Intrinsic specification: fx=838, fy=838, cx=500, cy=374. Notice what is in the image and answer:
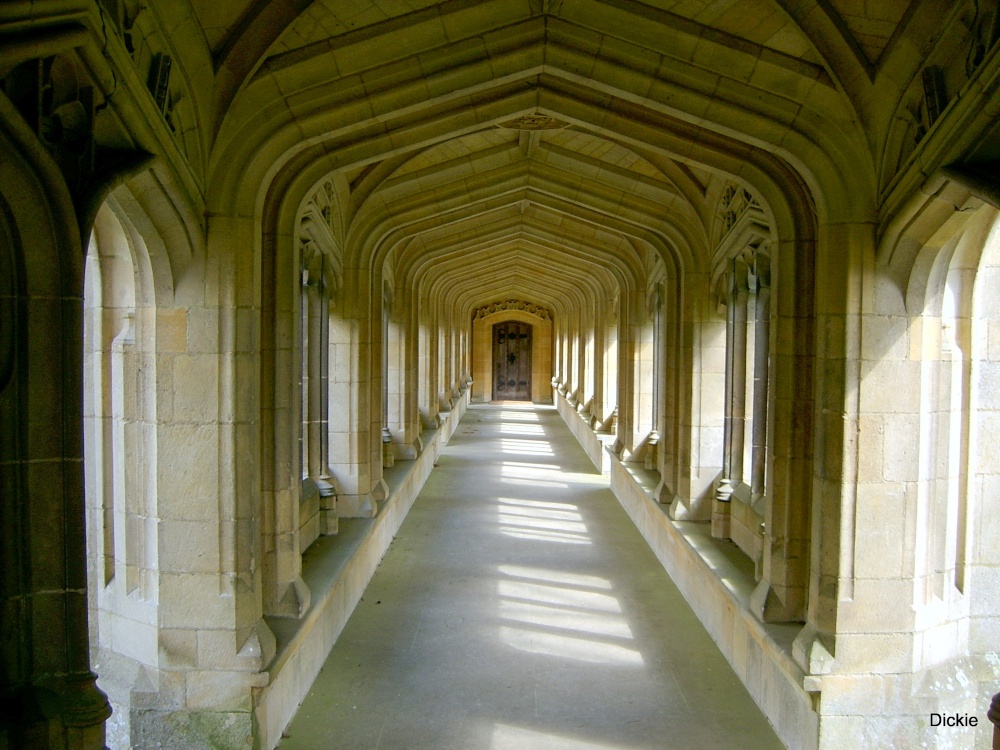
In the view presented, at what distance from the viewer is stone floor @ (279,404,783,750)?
3555 mm

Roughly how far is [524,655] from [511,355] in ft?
53.6

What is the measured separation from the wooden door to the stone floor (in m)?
13.1

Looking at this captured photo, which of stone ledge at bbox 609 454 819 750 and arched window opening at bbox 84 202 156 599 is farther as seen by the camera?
stone ledge at bbox 609 454 819 750

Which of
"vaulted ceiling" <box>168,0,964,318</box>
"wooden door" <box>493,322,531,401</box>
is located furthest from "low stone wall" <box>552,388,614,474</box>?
"vaulted ceiling" <box>168,0,964,318</box>

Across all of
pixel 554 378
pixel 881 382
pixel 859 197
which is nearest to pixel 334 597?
pixel 881 382

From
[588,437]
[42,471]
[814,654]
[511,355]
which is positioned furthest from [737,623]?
[511,355]

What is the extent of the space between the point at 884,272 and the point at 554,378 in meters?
16.2

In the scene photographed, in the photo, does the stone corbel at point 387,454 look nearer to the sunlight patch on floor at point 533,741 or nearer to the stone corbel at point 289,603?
the stone corbel at point 289,603

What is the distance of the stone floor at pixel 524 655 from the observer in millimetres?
3555

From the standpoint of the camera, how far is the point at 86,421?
3.31 meters

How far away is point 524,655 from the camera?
172 inches

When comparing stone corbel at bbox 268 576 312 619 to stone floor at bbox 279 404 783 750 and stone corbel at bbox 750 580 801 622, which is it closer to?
stone floor at bbox 279 404 783 750

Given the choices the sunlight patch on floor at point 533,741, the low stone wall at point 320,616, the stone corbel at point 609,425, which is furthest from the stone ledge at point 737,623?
the stone corbel at point 609,425

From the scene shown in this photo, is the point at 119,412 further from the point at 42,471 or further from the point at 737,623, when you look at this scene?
the point at 737,623
